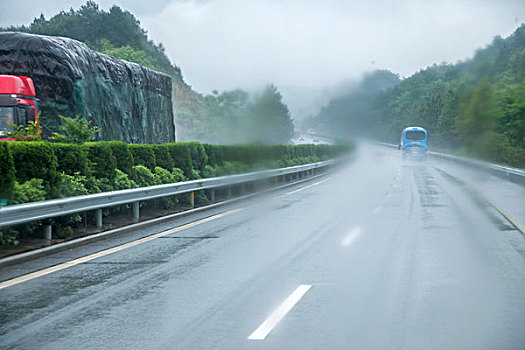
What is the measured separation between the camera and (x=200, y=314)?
679 centimetres

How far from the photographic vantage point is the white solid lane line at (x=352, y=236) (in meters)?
12.2

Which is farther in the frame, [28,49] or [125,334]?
[28,49]

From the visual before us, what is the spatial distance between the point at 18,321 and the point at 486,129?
173 feet

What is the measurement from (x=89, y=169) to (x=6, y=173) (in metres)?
3.65

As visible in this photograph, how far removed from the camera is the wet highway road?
5.93 meters

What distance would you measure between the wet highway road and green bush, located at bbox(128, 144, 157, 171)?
384 centimetres

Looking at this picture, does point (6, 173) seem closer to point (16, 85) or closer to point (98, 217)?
point (98, 217)

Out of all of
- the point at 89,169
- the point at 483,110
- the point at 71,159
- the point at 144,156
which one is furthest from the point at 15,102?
the point at 483,110

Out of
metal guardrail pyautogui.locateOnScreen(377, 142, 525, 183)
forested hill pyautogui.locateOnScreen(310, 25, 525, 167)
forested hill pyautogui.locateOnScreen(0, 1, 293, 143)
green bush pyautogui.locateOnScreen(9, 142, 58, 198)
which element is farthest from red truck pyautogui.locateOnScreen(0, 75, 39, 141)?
forested hill pyautogui.locateOnScreen(0, 1, 293, 143)

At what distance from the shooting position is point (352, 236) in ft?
42.9

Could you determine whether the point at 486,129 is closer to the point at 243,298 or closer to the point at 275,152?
the point at 275,152

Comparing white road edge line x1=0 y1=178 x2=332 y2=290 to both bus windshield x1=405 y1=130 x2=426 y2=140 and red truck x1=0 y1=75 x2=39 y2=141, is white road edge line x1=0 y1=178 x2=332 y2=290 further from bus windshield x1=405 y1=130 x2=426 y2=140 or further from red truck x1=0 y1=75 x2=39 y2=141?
bus windshield x1=405 y1=130 x2=426 y2=140

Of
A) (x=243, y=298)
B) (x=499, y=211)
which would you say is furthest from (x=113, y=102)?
(x=243, y=298)

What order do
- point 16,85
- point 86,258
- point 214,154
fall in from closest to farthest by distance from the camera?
point 86,258 → point 16,85 → point 214,154
